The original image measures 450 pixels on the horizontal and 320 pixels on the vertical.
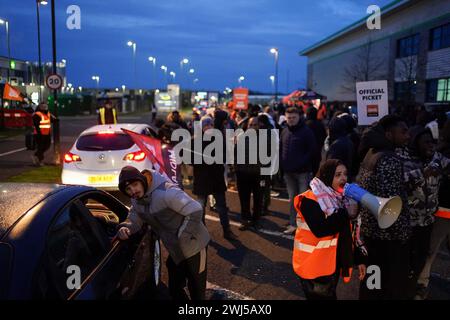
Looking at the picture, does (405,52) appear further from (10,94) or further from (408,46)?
(10,94)

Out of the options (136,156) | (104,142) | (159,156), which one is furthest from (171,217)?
(104,142)

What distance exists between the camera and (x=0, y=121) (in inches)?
1073

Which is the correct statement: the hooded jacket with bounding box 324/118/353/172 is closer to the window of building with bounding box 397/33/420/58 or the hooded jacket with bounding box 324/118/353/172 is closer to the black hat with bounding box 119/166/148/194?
the black hat with bounding box 119/166/148/194

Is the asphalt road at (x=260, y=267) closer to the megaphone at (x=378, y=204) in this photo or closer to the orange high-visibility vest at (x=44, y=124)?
the megaphone at (x=378, y=204)

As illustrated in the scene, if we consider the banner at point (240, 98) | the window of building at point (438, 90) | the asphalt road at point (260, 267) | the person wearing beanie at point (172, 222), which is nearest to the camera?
the person wearing beanie at point (172, 222)

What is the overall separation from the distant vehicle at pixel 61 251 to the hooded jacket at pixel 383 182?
193 centimetres

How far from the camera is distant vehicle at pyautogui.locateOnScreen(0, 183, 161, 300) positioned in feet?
7.49

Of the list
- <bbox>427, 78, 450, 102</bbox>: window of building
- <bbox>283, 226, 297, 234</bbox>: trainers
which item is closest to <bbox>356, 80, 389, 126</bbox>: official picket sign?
<bbox>283, 226, 297, 234</bbox>: trainers

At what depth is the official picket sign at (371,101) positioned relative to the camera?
21.8 feet

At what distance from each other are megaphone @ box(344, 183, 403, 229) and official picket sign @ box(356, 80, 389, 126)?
3.65 metres

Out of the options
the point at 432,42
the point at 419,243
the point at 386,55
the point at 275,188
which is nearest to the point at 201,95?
the point at 386,55

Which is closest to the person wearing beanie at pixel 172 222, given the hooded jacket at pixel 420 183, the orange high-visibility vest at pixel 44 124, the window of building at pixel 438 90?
the hooded jacket at pixel 420 183
